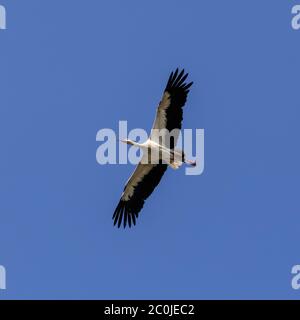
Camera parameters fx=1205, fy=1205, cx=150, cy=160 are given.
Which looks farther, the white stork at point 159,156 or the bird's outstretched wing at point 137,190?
the bird's outstretched wing at point 137,190

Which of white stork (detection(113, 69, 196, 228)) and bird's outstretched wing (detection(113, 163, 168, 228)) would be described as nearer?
white stork (detection(113, 69, 196, 228))

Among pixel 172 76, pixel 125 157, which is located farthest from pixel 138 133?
pixel 172 76

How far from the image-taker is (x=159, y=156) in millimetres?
28344

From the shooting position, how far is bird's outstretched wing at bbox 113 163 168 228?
28.9 m

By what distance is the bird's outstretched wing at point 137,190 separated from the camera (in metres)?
28.9

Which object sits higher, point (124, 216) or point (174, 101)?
point (174, 101)

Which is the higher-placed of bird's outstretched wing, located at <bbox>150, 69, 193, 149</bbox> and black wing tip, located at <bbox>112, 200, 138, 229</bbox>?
bird's outstretched wing, located at <bbox>150, 69, 193, 149</bbox>

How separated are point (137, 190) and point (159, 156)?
1.22 m

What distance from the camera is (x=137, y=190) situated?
2908 cm

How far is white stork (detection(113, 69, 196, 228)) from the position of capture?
2762cm

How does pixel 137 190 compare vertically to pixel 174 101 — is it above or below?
below

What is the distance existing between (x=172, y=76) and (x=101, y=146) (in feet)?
10.3
